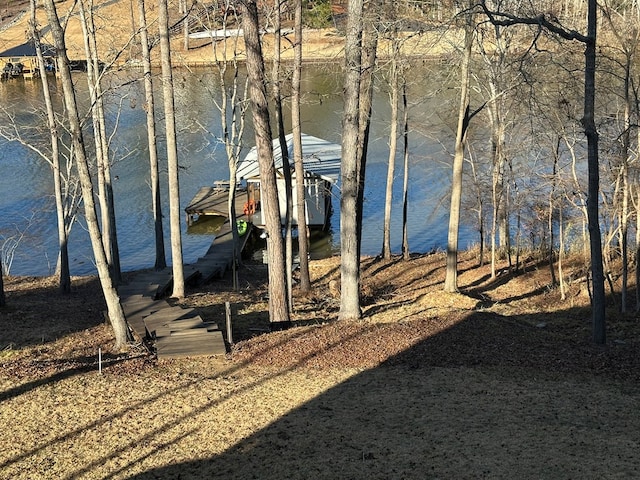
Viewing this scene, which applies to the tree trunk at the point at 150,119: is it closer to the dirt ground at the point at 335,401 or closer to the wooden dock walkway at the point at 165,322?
the wooden dock walkway at the point at 165,322

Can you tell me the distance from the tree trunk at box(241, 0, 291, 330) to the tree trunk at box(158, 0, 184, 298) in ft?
12.8

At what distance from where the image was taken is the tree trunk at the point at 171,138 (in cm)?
1833

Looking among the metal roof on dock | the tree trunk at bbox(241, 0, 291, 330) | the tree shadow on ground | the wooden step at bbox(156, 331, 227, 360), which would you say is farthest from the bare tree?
the metal roof on dock

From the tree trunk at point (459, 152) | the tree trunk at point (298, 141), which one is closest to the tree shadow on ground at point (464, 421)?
the tree trunk at point (459, 152)

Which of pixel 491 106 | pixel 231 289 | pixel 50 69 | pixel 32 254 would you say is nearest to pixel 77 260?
pixel 32 254

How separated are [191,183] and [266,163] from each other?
24.6m

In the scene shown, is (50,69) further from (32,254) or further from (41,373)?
(41,373)

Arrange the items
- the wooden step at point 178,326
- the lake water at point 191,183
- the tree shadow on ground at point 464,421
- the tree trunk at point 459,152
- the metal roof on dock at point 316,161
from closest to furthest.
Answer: the tree shadow on ground at point 464,421 → the wooden step at point 178,326 → the tree trunk at point 459,152 → the lake water at point 191,183 → the metal roof on dock at point 316,161

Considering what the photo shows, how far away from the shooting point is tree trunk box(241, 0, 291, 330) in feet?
48.5

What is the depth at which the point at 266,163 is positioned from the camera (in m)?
15.3

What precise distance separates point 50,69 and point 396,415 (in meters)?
62.9

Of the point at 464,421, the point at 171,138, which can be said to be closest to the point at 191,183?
the point at 171,138

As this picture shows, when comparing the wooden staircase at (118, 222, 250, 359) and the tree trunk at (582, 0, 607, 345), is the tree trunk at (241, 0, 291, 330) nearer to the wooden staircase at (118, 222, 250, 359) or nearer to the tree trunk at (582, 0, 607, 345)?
Result: the wooden staircase at (118, 222, 250, 359)

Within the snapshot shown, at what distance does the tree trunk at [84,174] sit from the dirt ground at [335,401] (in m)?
0.63
